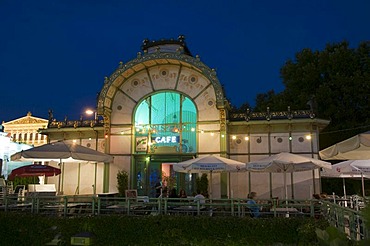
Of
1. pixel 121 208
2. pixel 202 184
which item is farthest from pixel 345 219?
pixel 202 184

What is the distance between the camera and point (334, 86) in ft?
80.0

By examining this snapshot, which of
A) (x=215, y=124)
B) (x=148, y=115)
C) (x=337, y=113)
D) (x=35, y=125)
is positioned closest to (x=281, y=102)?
(x=337, y=113)

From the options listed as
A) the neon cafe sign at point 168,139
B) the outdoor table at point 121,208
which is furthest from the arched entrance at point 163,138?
the outdoor table at point 121,208

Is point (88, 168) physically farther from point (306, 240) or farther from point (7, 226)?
point (306, 240)

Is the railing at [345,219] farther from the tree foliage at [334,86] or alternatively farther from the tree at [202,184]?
the tree foliage at [334,86]

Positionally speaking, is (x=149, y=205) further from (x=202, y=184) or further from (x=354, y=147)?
(x=354, y=147)

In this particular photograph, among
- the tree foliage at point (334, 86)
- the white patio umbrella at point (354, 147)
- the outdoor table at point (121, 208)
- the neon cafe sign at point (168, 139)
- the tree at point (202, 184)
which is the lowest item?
the outdoor table at point (121, 208)

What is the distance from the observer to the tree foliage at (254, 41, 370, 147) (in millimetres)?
23094

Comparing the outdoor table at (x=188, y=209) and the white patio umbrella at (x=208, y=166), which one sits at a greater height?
the white patio umbrella at (x=208, y=166)

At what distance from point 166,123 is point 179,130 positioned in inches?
29.6

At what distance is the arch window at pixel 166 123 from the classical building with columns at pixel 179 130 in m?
0.05

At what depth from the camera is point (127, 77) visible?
18719 mm

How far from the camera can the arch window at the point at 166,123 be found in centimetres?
1786

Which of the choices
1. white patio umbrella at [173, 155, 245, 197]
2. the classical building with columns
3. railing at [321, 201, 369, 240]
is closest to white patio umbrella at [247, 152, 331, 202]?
white patio umbrella at [173, 155, 245, 197]
